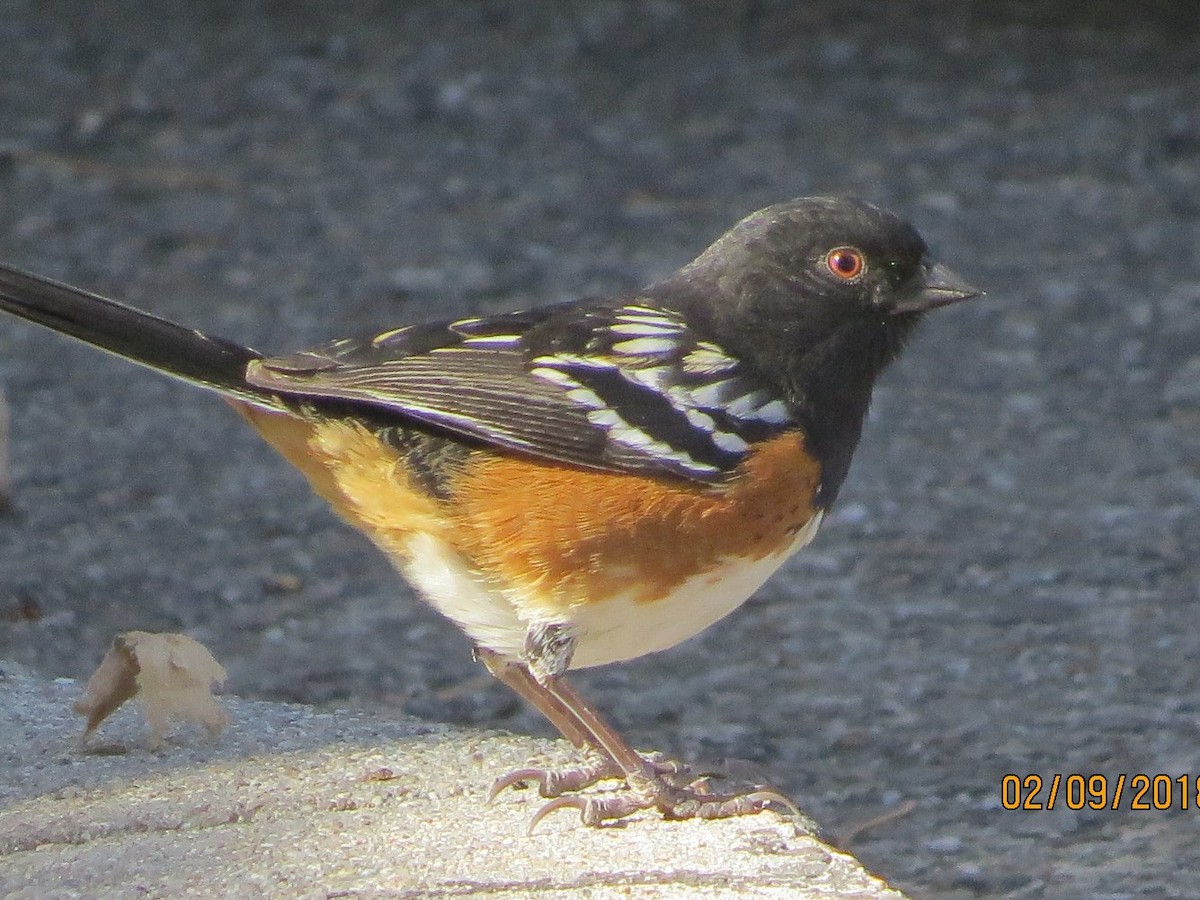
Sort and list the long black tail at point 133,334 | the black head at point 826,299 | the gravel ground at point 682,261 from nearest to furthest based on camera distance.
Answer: the long black tail at point 133,334
the black head at point 826,299
the gravel ground at point 682,261

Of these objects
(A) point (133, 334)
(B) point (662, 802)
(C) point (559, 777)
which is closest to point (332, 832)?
(C) point (559, 777)

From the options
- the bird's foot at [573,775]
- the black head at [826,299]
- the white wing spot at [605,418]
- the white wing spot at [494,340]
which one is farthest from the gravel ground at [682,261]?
the white wing spot at [494,340]

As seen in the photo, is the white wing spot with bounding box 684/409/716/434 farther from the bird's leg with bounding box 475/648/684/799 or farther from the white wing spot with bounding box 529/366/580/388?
the bird's leg with bounding box 475/648/684/799

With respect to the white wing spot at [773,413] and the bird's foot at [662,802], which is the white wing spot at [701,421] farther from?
the bird's foot at [662,802]

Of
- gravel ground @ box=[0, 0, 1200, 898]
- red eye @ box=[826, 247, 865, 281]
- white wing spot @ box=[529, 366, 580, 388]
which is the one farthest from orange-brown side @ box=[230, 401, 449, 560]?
gravel ground @ box=[0, 0, 1200, 898]

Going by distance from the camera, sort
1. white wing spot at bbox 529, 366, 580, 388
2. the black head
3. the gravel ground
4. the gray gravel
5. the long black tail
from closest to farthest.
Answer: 1. the gray gravel
2. the long black tail
3. white wing spot at bbox 529, 366, 580, 388
4. the black head
5. the gravel ground

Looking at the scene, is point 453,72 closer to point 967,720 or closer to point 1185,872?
point 967,720
